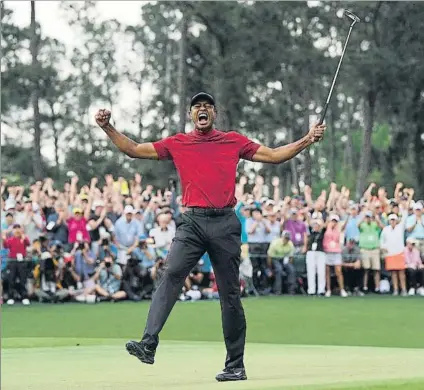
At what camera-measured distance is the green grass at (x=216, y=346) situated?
8016 mm

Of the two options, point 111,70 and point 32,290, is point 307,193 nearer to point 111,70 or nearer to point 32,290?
point 32,290

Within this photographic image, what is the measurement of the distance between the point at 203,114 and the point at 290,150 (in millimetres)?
696

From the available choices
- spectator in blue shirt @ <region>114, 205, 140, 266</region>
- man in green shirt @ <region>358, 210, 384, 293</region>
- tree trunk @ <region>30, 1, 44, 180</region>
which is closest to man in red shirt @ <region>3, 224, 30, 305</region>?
spectator in blue shirt @ <region>114, 205, 140, 266</region>

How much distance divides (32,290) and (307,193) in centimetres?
780

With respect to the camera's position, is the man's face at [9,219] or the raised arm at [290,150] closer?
the raised arm at [290,150]

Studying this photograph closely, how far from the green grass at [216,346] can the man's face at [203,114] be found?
182 cm

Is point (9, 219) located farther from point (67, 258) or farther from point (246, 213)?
point (246, 213)

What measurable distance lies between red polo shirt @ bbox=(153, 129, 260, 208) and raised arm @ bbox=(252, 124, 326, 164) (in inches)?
5.8

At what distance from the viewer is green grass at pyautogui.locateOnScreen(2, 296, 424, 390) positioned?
802 centimetres

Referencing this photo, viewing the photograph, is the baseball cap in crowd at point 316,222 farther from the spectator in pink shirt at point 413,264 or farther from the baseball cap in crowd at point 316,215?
the spectator in pink shirt at point 413,264

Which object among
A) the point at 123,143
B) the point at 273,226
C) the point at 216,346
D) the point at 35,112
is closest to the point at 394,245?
the point at 273,226

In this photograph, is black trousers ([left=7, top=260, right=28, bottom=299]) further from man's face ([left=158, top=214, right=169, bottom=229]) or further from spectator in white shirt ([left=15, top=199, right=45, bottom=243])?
man's face ([left=158, top=214, right=169, bottom=229])

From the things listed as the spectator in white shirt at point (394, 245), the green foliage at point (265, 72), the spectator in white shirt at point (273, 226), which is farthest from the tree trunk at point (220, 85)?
the spectator in white shirt at point (394, 245)

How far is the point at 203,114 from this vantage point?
847 cm
